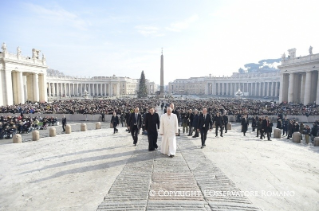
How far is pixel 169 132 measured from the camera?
6562mm

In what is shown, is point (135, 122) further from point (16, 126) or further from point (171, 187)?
point (16, 126)

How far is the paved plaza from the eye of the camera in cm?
384

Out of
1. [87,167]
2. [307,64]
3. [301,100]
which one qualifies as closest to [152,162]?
[87,167]

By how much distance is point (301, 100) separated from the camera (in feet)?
124

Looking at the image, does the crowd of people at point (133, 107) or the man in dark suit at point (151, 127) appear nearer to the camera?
the man in dark suit at point (151, 127)

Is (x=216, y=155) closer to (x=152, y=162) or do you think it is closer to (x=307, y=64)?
(x=152, y=162)

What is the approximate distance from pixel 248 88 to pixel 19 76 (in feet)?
274

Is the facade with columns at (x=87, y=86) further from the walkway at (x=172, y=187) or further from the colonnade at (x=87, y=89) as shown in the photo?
the walkway at (x=172, y=187)

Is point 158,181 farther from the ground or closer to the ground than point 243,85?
closer to the ground

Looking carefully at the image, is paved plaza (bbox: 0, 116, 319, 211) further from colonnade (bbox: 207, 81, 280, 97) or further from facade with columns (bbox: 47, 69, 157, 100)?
facade with columns (bbox: 47, 69, 157, 100)

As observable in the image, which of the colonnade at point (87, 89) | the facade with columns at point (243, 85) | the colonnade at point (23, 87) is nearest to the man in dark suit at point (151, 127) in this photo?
the colonnade at point (23, 87)

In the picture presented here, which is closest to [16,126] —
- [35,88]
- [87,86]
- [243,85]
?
[35,88]

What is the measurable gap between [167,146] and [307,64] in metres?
38.0

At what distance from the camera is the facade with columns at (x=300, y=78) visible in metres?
33.8
